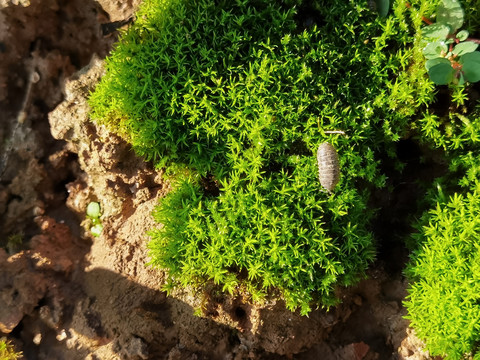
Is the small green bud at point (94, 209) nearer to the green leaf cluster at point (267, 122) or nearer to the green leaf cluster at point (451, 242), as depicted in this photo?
the green leaf cluster at point (267, 122)

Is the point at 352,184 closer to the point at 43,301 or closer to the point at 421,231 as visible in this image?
the point at 421,231

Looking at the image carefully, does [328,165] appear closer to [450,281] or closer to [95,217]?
[450,281]

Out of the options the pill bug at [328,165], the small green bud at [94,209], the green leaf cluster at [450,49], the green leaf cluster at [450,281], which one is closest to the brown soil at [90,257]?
the small green bud at [94,209]

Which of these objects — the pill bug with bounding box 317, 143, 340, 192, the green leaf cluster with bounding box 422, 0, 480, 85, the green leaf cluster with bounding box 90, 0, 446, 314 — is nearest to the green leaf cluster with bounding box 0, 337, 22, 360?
the green leaf cluster with bounding box 90, 0, 446, 314

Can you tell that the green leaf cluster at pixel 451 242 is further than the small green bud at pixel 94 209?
No

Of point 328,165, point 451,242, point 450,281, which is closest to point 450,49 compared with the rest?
point 328,165
